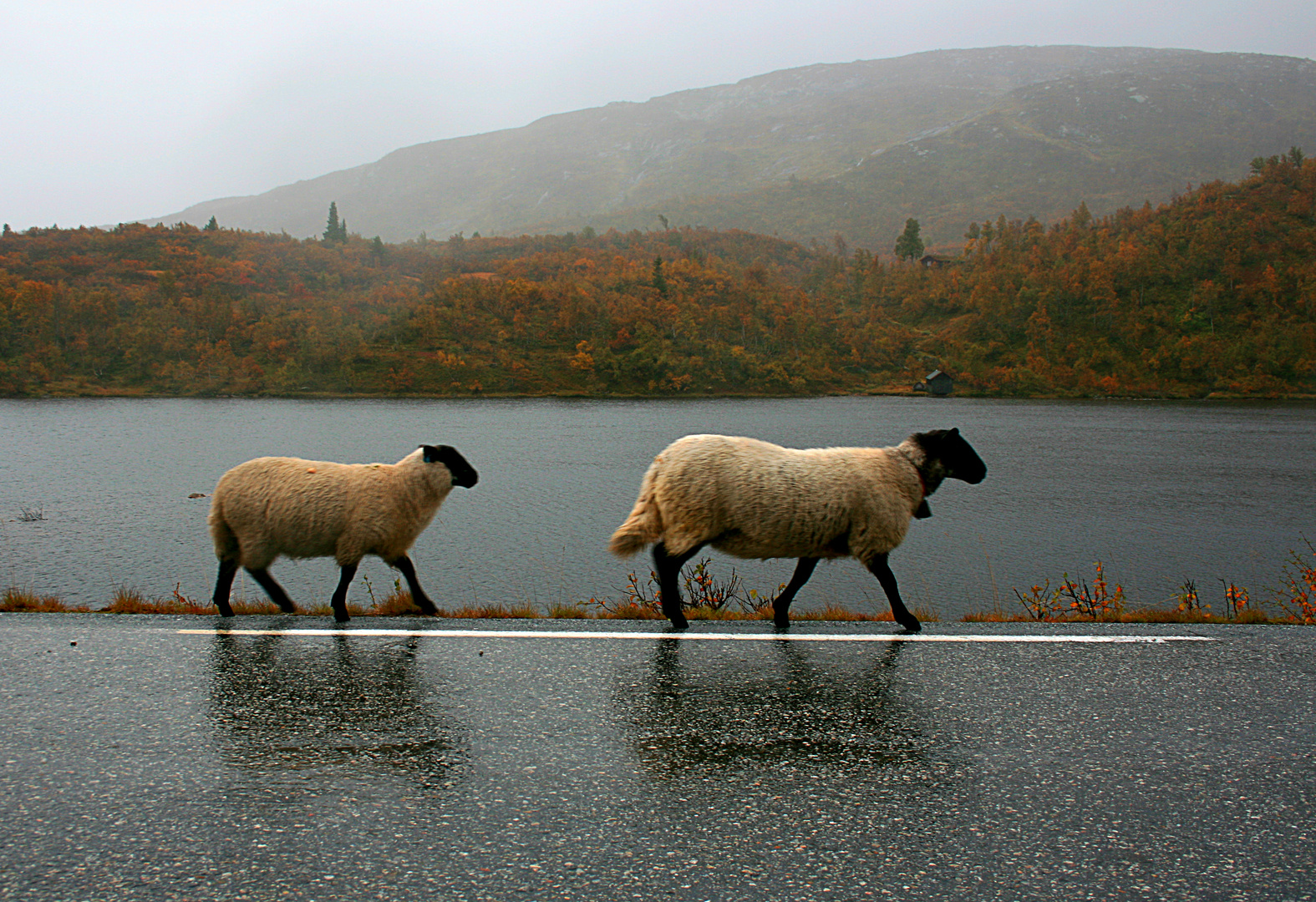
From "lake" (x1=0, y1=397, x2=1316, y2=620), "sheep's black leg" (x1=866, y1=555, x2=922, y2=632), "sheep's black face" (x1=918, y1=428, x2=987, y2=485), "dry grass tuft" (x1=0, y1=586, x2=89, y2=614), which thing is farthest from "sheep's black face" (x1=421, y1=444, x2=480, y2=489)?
"lake" (x1=0, y1=397, x2=1316, y2=620)

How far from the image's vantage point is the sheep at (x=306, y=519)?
7.36 m

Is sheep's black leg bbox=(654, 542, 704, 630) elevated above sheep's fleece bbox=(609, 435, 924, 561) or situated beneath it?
situated beneath

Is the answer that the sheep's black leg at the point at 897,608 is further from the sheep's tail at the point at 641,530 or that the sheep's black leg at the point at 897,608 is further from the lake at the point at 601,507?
the lake at the point at 601,507

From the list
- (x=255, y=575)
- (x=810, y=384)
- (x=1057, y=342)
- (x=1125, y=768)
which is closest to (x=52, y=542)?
(x=255, y=575)

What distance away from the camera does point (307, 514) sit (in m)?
7.39

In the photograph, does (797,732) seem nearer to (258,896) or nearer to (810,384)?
(258,896)

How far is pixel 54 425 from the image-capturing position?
69.2 meters

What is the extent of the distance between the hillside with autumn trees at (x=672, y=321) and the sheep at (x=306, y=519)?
13102cm

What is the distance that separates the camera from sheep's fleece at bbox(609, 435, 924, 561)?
658cm

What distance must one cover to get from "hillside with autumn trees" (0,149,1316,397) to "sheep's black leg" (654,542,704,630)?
13258cm

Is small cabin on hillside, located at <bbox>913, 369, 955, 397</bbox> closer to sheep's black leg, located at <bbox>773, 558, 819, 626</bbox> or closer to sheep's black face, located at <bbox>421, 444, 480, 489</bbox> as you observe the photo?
sheep's black face, located at <bbox>421, 444, 480, 489</bbox>

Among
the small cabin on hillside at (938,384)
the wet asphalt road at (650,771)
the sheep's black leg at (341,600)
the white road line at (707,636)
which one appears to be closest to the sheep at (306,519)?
the sheep's black leg at (341,600)

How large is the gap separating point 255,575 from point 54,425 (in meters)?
80.2

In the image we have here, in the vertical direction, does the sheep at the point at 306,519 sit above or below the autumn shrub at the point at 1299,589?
above
